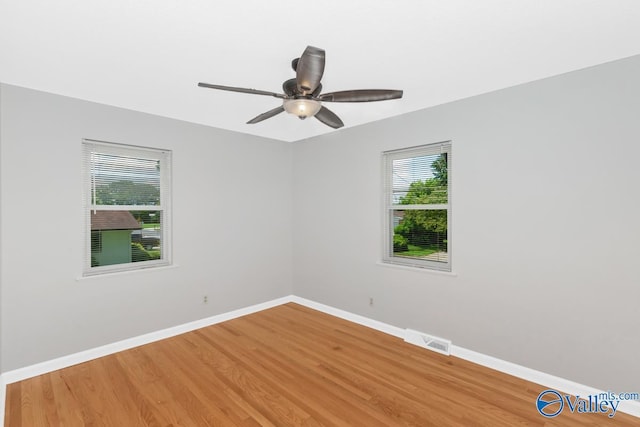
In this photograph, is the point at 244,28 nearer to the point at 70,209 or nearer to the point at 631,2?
the point at 631,2

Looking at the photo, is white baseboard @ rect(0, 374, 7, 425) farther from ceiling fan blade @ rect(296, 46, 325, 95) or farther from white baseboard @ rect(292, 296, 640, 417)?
white baseboard @ rect(292, 296, 640, 417)

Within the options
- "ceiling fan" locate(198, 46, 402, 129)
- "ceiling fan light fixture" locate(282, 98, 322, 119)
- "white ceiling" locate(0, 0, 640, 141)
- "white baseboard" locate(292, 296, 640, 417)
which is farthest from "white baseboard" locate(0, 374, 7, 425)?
"white baseboard" locate(292, 296, 640, 417)

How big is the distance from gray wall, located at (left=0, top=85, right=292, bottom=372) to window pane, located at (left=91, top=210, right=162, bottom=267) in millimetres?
182

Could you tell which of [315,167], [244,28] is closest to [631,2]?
[244,28]

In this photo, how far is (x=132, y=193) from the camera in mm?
3381

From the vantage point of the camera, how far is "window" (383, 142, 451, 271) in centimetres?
328

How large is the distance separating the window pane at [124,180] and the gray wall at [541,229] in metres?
2.56

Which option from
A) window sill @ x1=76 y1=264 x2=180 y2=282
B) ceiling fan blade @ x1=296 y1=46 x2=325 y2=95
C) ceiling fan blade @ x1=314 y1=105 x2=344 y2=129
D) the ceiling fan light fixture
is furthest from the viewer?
window sill @ x1=76 y1=264 x2=180 y2=282

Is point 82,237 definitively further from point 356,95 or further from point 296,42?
point 356,95

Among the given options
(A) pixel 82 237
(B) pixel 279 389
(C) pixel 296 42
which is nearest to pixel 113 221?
(A) pixel 82 237

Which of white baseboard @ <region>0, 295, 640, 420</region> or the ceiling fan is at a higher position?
the ceiling fan

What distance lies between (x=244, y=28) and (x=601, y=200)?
2.74m

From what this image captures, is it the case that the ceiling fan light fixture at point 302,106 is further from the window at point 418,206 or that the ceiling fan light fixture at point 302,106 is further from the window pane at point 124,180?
the window pane at point 124,180

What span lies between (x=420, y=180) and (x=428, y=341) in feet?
5.56
